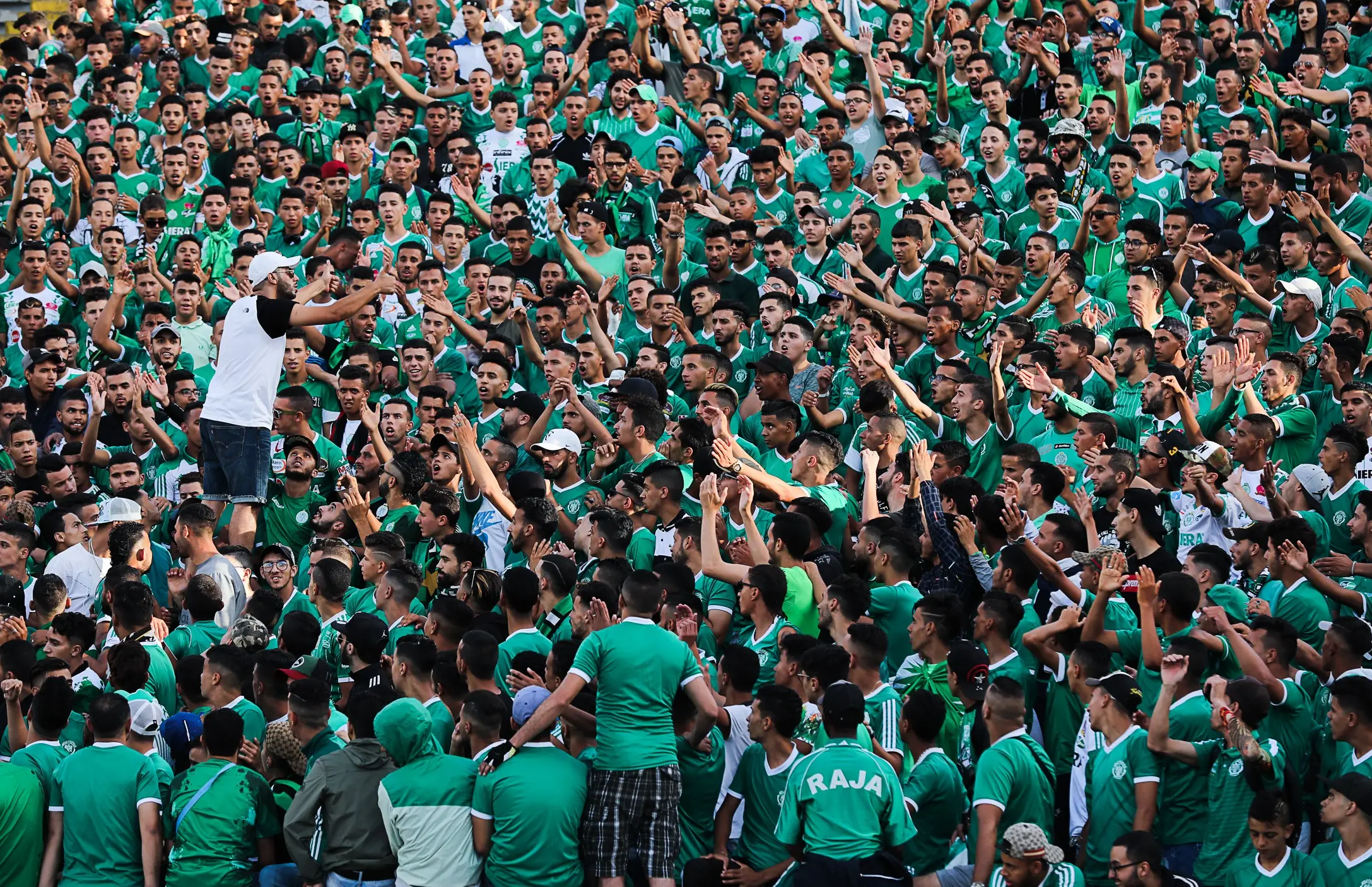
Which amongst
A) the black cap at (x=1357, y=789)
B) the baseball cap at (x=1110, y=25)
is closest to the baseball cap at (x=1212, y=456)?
the black cap at (x=1357, y=789)

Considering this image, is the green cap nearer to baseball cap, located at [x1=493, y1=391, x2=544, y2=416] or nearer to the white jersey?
baseball cap, located at [x1=493, y1=391, x2=544, y2=416]

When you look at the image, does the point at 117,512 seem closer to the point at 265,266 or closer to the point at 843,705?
the point at 265,266

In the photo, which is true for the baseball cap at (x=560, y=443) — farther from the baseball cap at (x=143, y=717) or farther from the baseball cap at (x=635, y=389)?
the baseball cap at (x=143, y=717)

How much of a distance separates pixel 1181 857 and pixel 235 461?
6759 millimetres

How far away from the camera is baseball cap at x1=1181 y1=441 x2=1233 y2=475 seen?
1080 centimetres

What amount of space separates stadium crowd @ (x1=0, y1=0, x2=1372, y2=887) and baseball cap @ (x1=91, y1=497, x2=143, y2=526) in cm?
17

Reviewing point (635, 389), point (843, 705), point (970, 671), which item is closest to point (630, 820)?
point (843, 705)

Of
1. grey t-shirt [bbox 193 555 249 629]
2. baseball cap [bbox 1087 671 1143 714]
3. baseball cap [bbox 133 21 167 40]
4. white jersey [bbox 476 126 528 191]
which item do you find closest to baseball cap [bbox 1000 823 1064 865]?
baseball cap [bbox 1087 671 1143 714]

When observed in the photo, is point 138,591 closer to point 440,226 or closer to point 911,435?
point 911,435

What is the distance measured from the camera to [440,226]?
1675 cm

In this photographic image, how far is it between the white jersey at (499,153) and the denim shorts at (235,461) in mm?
6294

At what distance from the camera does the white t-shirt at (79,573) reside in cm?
1158

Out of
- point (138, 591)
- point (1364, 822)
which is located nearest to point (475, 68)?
point (138, 591)

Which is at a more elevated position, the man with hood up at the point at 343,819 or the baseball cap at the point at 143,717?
the baseball cap at the point at 143,717
